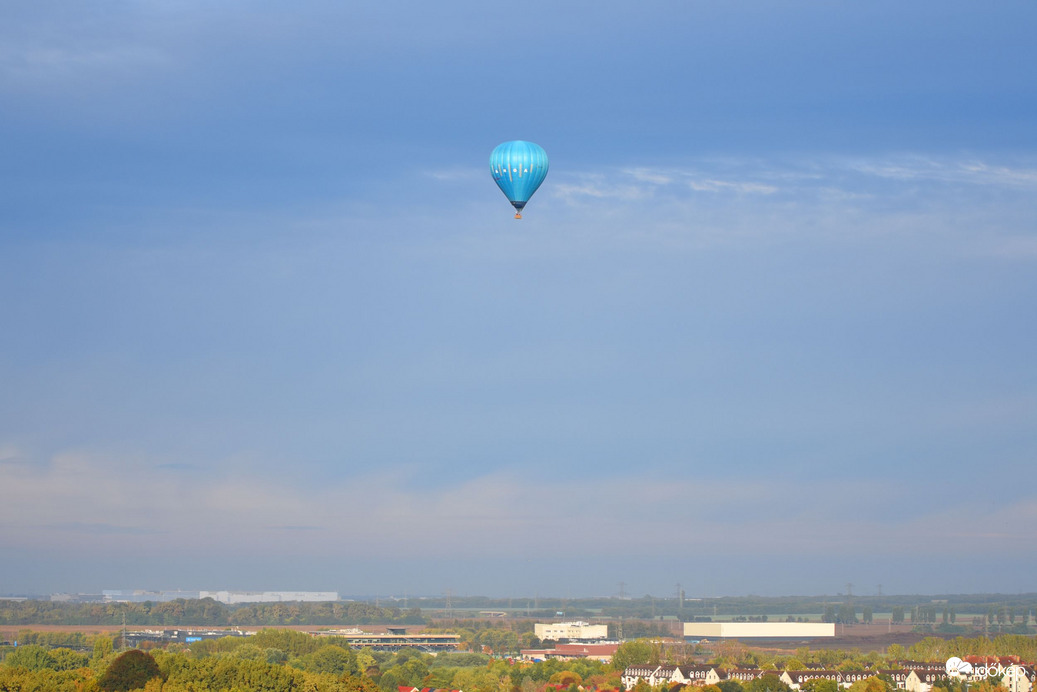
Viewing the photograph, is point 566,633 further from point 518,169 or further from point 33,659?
point 518,169

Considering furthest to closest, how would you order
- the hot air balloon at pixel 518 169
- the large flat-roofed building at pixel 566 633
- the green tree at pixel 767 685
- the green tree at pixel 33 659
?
the large flat-roofed building at pixel 566 633, the green tree at pixel 33 659, the green tree at pixel 767 685, the hot air balloon at pixel 518 169

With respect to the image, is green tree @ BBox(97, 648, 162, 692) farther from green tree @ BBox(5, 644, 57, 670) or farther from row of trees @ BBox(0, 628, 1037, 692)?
green tree @ BBox(5, 644, 57, 670)

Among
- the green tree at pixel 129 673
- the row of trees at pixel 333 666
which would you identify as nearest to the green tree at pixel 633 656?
the row of trees at pixel 333 666

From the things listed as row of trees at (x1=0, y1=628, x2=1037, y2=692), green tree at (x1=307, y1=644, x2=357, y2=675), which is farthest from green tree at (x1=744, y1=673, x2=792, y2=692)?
green tree at (x1=307, y1=644, x2=357, y2=675)

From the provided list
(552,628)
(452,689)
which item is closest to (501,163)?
(452,689)

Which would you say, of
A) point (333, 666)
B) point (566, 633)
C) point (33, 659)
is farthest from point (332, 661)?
point (566, 633)

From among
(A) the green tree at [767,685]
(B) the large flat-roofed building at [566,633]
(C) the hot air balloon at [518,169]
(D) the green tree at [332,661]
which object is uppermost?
(C) the hot air balloon at [518,169]

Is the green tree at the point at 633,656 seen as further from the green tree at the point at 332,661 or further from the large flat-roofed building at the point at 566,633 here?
the large flat-roofed building at the point at 566,633

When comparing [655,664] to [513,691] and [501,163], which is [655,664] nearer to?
[513,691]
